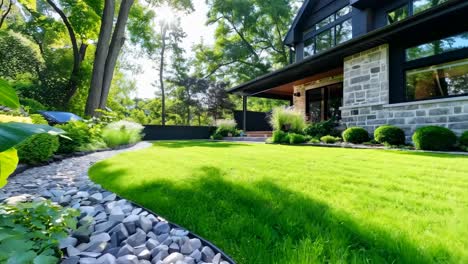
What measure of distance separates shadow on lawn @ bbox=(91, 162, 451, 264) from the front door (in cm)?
814

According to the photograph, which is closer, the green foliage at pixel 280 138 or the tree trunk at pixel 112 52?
the green foliage at pixel 280 138

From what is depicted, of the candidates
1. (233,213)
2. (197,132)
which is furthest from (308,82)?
(233,213)

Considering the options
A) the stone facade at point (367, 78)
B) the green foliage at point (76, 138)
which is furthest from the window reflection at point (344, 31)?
the green foliage at point (76, 138)

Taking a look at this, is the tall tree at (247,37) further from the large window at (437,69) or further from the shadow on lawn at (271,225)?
the shadow on lawn at (271,225)

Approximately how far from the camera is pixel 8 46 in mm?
12266

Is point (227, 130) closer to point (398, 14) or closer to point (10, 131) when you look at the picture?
point (398, 14)

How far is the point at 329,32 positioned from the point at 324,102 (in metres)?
2.86

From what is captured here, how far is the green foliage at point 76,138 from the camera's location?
15.4 feet

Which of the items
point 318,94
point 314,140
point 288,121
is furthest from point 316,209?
point 318,94

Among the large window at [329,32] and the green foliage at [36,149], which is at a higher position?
the large window at [329,32]

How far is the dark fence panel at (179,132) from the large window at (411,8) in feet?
31.8

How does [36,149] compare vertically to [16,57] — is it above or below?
below

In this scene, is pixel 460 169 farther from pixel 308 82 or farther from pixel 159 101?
pixel 159 101

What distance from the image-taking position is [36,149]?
350 cm
